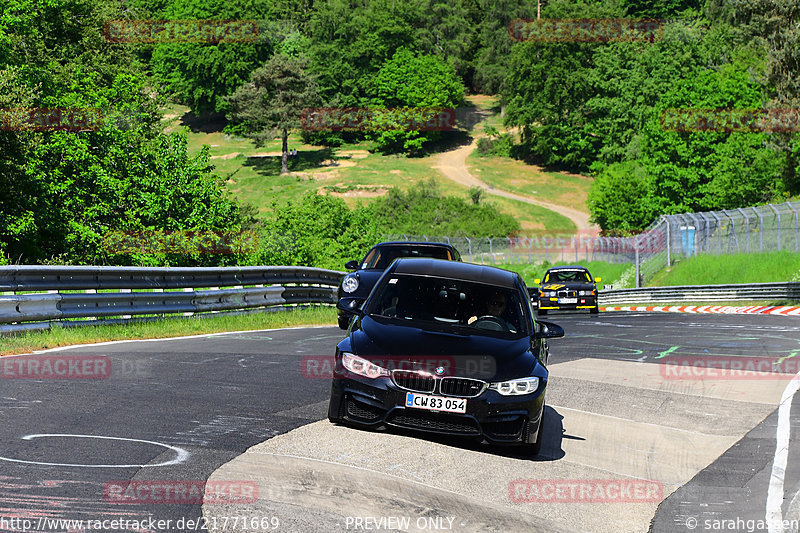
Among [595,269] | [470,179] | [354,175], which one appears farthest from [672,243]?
[354,175]

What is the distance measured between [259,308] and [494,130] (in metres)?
106

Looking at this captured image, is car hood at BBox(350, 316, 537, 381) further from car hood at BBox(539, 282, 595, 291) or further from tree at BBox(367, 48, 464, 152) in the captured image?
tree at BBox(367, 48, 464, 152)

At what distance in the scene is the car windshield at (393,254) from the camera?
1722 cm

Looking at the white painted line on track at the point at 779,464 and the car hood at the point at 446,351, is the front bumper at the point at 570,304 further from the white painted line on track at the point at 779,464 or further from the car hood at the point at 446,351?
the car hood at the point at 446,351

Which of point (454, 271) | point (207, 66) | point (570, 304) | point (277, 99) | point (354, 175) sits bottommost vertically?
point (354, 175)

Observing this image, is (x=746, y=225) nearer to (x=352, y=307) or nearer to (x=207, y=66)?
(x=352, y=307)

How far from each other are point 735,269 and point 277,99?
81.0 metres

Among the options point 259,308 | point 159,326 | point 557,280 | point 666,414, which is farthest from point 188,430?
point 557,280

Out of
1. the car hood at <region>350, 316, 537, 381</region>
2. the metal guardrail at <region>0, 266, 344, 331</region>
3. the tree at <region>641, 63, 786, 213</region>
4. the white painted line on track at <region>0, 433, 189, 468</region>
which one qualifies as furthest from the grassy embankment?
the white painted line on track at <region>0, 433, 189, 468</region>

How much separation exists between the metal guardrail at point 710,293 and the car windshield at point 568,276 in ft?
33.0

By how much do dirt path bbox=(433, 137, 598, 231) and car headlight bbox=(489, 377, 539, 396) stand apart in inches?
3233

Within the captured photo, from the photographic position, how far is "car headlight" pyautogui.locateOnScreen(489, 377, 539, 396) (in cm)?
754

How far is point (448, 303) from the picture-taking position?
8.90 meters

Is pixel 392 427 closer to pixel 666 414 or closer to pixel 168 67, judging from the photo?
pixel 666 414
